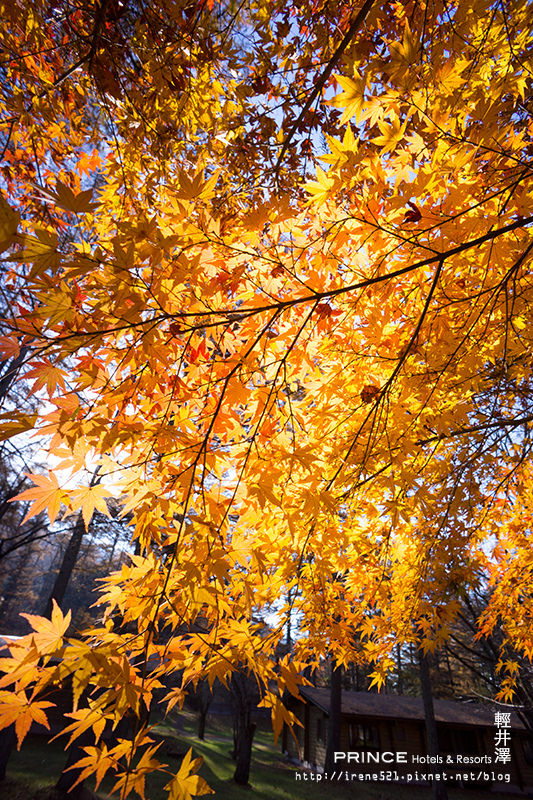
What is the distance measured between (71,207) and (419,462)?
104 inches

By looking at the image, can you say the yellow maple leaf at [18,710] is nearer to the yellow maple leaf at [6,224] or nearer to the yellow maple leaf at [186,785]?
the yellow maple leaf at [186,785]

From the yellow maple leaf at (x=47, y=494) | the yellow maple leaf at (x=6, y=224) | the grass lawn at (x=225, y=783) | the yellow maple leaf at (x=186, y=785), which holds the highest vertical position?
the yellow maple leaf at (x=6, y=224)

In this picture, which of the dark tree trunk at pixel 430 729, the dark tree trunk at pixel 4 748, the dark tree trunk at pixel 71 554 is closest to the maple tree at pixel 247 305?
the dark tree trunk at pixel 71 554

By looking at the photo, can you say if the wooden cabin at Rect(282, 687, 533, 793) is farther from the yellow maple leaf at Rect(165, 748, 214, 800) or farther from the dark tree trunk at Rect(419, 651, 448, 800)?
the yellow maple leaf at Rect(165, 748, 214, 800)

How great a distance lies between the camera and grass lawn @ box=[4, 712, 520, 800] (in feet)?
28.0

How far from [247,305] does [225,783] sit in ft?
47.2

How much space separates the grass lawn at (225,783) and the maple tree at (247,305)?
27.4 ft

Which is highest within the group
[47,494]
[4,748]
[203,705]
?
[47,494]

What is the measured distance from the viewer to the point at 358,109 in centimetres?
128

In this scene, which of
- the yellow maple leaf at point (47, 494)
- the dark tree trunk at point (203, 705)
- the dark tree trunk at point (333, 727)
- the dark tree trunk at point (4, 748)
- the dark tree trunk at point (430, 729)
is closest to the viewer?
the yellow maple leaf at point (47, 494)

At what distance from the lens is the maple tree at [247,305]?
124 cm

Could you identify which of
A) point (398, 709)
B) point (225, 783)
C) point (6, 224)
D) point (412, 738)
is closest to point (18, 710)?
point (6, 224)

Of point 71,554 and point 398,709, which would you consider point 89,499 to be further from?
point 398,709

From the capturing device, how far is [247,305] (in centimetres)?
162
